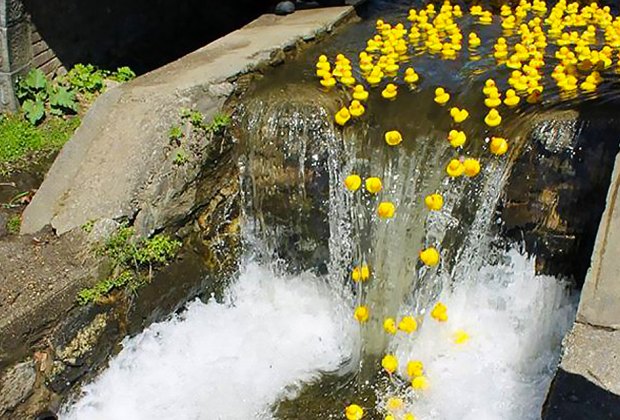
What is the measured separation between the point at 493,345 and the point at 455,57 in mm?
2759

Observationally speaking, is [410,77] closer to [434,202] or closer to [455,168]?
[455,168]

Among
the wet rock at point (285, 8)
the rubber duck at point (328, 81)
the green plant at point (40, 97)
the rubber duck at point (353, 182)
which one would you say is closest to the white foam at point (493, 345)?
the rubber duck at point (353, 182)

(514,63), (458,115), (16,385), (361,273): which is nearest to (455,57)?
(514,63)

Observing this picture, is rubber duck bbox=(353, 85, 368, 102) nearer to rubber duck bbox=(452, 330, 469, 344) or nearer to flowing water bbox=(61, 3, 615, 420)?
flowing water bbox=(61, 3, 615, 420)

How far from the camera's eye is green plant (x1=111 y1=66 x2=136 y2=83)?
7570mm

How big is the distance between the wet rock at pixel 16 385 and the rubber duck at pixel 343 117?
8.87ft

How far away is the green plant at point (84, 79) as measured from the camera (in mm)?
7332

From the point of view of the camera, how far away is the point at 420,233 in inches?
205

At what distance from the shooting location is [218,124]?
5652mm

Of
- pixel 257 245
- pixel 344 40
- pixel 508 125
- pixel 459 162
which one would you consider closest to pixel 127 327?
pixel 257 245

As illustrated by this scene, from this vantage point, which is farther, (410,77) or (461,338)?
(410,77)

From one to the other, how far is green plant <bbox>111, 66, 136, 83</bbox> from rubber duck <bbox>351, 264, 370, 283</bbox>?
3.61m

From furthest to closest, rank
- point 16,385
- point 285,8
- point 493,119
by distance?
point 285,8 < point 493,119 < point 16,385

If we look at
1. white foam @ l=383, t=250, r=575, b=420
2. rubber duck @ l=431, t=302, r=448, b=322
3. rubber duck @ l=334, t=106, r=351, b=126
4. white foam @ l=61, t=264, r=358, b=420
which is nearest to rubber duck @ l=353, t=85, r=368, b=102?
rubber duck @ l=334, t=106, r=351, b=126
